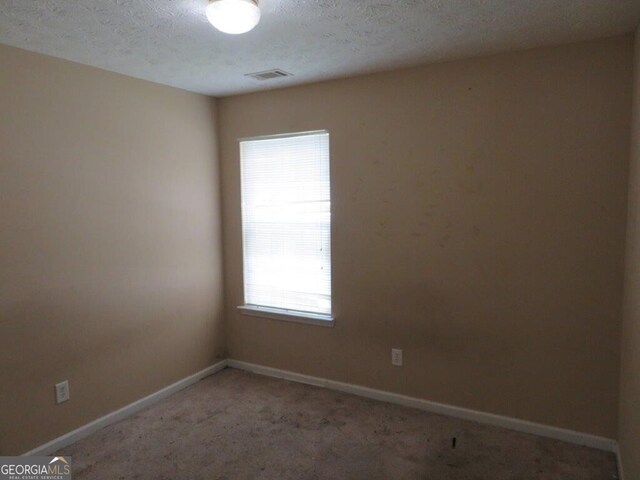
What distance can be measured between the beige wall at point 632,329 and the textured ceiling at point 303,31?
21.1 inches

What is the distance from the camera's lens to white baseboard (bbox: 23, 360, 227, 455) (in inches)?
106

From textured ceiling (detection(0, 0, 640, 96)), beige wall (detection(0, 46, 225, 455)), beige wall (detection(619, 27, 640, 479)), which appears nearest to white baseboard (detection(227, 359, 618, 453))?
beige wall (detection(619, 27, 640, 479))

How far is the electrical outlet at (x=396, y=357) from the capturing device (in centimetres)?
325

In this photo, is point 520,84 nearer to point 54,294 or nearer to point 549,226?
point 549,226

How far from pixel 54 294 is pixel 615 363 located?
3451 millimetres

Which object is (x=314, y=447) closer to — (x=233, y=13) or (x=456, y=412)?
(x=456, y=412)

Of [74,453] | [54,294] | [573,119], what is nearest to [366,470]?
[74,453]

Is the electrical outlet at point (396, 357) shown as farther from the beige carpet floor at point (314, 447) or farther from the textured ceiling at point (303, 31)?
the textured ceiling at point (303, 31)

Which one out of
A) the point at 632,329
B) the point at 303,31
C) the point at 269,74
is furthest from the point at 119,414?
the point at 632,329

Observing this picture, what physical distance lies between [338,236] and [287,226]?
502 mm

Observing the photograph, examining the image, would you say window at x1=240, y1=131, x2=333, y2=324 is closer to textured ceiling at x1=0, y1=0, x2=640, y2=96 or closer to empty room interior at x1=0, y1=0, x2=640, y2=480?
empty room interior at x1=0, y1=0, x2=640, y2=480

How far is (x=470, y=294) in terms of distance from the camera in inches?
116

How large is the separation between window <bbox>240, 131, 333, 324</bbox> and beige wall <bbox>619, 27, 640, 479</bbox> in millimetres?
1963

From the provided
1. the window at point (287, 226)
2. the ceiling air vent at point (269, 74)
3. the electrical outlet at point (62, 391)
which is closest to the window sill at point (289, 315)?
the window at point (287, 226)
